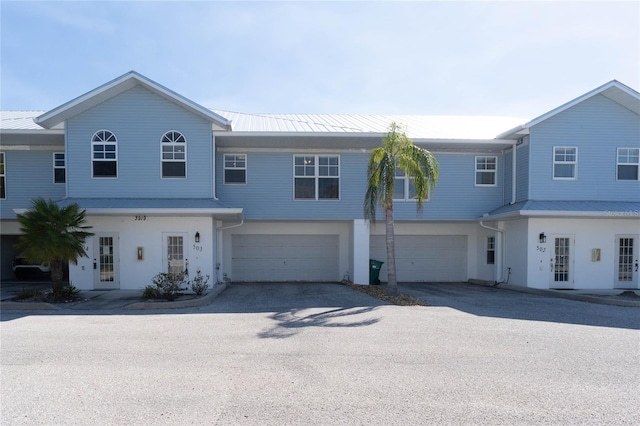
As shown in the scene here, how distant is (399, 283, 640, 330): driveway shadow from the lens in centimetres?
1026

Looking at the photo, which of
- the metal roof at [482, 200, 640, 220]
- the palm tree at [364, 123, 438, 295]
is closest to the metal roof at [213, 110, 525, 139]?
the palm tree at [364, 123, 438, 295]

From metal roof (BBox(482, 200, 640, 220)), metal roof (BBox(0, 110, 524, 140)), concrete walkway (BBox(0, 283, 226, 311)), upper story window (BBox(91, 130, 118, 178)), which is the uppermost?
metal roof (BBox(0, 110, 524, 140))

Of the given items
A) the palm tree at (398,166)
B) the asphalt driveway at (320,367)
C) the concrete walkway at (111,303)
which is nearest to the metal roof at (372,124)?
the palm tree at (398,166)

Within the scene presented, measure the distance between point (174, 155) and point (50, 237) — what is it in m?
4.85

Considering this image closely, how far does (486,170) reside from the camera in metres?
17.5

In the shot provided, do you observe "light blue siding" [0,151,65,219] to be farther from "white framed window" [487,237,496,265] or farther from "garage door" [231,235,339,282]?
"white framed window" [487,237,496,265]

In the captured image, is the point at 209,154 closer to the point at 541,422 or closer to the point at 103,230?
the point at 103,230

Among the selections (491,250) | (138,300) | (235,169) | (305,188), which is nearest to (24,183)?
(138,300)

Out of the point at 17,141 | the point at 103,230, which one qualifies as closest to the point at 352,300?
the point at 103,230

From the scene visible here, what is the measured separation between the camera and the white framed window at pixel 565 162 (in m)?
16.1

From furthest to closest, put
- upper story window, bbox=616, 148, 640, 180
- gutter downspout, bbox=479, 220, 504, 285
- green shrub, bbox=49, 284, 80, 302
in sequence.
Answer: gutter downspout, bbox=479, 220, 504, 285 < upper story window, bbox=616, 148, 640, 180 < green shrub, bbox=49, 284, 80, 302

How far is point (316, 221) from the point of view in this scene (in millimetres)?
17938

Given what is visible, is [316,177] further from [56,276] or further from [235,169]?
[56,276]

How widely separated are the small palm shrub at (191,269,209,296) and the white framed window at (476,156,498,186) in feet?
38.1
